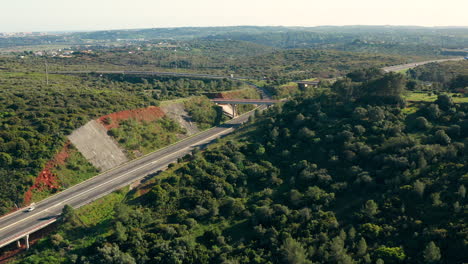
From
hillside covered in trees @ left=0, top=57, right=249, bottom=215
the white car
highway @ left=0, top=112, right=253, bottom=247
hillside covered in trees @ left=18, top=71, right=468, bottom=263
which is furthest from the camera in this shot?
hillside covered in trees @ left=0, top=57, right=249, bottom=215

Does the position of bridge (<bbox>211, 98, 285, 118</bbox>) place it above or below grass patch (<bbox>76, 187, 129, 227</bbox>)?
above

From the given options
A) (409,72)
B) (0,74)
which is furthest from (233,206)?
(0,74)

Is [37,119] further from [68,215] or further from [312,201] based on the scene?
[312,201]

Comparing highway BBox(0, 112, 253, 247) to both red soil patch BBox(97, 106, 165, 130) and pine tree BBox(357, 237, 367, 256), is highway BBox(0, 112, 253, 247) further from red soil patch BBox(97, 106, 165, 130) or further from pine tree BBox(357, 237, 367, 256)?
pine tree BBox(357, 237, 367, 256)

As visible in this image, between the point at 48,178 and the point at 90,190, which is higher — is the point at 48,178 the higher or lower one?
the higher one

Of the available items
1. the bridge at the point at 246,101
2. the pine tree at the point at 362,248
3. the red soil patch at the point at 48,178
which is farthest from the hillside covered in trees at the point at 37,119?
the pine tree at the point at 362,248

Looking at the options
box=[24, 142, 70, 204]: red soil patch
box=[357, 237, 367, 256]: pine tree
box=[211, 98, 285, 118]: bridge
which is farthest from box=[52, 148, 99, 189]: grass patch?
box=[211, 98, 285, 118]: bridge

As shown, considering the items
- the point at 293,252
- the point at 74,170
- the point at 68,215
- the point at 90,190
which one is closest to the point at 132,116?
the point at 74,170
